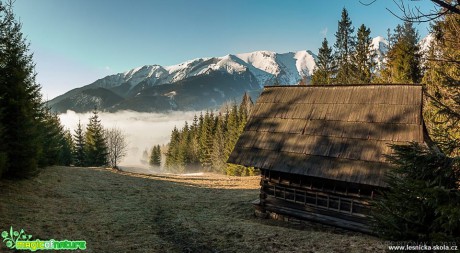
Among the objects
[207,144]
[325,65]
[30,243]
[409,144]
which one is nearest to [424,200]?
[409,144]

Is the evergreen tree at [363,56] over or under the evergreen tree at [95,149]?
over

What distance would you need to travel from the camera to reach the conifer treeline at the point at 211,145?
2540 inches

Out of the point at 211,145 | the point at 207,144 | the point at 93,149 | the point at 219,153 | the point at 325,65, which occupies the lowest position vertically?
the point at 219,153

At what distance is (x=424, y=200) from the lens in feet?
20.1

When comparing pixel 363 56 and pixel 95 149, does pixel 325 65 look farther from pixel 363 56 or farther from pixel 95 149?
pixel 95 149

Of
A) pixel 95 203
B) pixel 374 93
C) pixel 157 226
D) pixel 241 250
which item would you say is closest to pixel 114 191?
pixel 95 203

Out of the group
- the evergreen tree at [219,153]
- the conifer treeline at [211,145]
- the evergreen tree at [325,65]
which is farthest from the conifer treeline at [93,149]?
the evergreen tree at [325,65]

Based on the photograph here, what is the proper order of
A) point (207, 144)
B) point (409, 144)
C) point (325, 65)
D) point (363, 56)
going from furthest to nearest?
point (207, 144), point (325, 65), point (363, 56), point (409, 144)

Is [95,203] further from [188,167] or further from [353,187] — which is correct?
[188,167]

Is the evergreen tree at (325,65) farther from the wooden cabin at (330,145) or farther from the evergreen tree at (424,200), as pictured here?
the evergreen tree at (424,200)

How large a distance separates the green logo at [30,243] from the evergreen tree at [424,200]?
10276 millimetres

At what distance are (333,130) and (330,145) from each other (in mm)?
979

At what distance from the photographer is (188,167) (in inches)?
Result: 3314

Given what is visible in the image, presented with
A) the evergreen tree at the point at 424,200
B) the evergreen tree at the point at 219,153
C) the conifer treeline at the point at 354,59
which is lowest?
the evergreen tree at the point at 219,153
